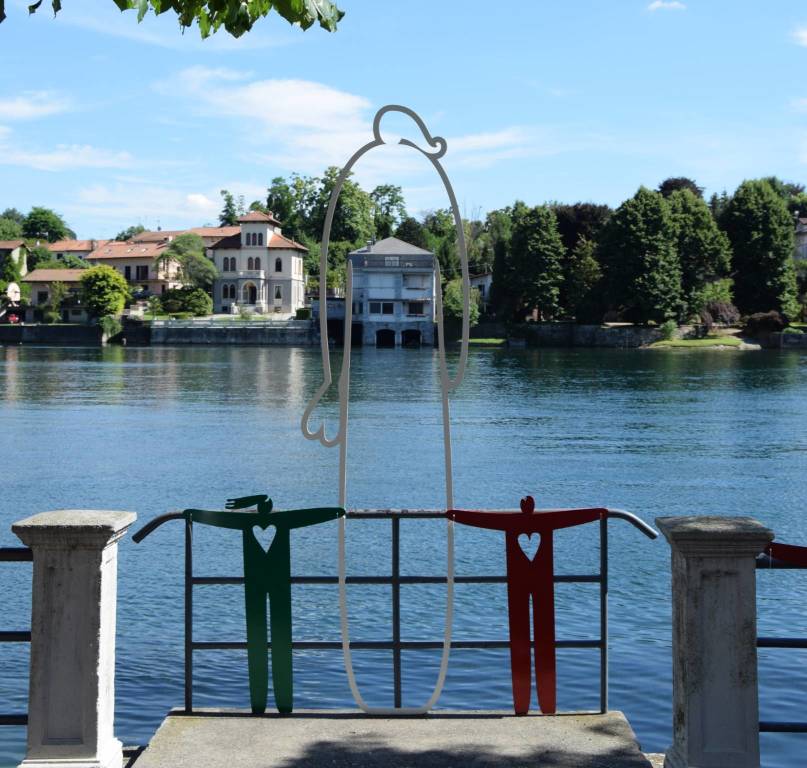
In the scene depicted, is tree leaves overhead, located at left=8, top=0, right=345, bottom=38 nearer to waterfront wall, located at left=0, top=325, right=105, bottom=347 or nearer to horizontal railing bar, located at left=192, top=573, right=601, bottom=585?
horizontal railing bar, located at left=192, top=573, right=601, bottom=585

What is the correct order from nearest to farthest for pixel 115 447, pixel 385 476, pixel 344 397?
1. pixel 344 397
2. pixel 385 476
3. pixel 115 447

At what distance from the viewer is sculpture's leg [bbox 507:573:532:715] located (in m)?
5.41

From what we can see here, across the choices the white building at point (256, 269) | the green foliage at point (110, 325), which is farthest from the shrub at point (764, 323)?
the green foliage at point (110, 325)

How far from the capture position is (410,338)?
360ft

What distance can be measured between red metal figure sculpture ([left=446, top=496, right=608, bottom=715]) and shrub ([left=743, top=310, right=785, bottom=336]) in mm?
95398

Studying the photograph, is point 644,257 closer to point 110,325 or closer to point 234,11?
point 110,325

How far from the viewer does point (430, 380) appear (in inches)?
2466

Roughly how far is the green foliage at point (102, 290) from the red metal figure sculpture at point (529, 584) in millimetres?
107230

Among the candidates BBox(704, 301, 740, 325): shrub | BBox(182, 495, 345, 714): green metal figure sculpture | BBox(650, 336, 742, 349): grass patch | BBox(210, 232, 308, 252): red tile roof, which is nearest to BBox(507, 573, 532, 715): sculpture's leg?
BBox(182, 495, 345, 714): green metal figure sculpture

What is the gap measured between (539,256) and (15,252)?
66.1 metres

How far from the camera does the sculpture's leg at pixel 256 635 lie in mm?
5371

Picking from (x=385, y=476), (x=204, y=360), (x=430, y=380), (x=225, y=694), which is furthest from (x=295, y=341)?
(x=225, y=694)

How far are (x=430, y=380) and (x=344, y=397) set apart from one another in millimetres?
56956

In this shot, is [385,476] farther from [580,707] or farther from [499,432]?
[580,707]
